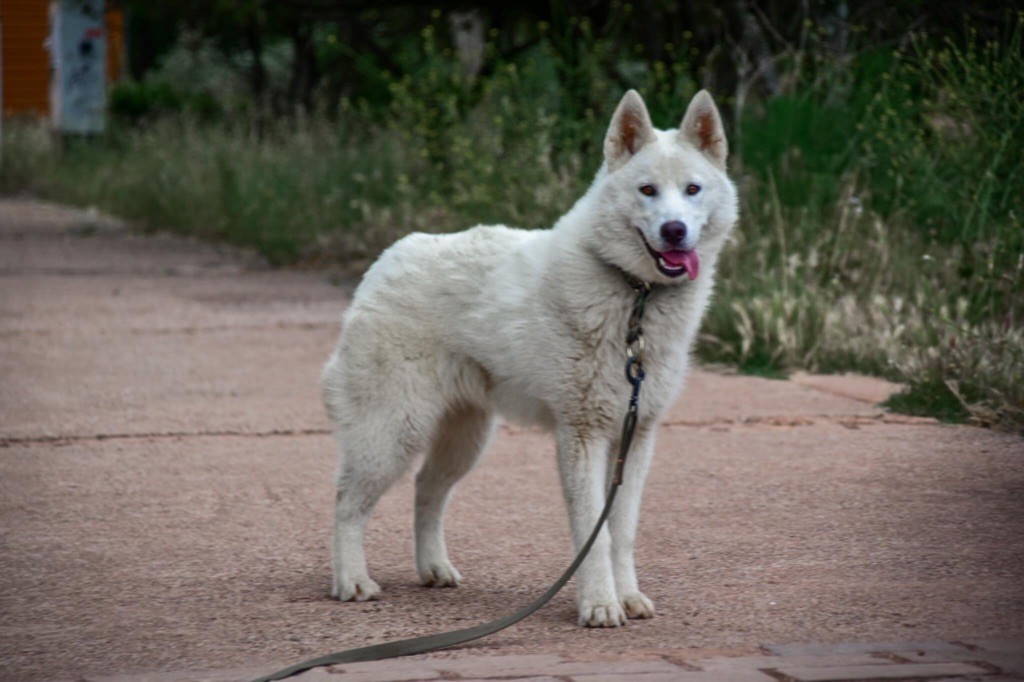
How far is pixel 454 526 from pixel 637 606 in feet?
4.49

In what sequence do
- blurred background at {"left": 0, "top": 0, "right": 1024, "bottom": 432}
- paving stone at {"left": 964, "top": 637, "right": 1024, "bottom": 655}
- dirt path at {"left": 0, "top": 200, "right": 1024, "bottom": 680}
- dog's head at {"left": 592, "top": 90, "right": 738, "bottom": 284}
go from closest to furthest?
1. paving stone at {"left": 964, "top": 637, "right": 1024, "bottom": 655}
2. dirt path at {"left": 0, "top": 200, "right": 1024, "bottom": 680}
3. dog's head at {"left": 592, "top": 90, "right": 738, "bottom": 284}
4. blurred background at {"left": 0, "top": 0, "right": 1024, "bottom": 432}

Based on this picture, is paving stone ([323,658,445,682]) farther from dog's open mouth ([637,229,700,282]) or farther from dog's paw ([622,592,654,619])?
dog's open mouth ([637,229,700,282])

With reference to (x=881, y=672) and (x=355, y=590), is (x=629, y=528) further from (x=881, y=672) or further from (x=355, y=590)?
(x=881, y=672)

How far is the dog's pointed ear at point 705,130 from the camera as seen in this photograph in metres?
4.48

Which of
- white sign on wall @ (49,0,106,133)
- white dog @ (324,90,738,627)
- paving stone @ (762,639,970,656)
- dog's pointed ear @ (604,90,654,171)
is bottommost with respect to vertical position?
paving stone @ (762,639,970,656)

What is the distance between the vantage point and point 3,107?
124 ft

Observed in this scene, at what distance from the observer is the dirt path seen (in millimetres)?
4164

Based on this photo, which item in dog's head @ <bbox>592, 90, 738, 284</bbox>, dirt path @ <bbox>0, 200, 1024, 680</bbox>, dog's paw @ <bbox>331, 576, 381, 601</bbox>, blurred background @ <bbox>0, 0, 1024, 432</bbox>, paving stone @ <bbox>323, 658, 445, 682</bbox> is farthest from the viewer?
blurred background @ <bbox>0, 0, 1024, 432</bbox>

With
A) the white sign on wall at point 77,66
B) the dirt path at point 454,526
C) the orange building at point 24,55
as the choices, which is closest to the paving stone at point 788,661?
the dirt path at point 454,526

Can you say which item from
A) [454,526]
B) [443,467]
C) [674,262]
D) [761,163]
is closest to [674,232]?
[674,262]

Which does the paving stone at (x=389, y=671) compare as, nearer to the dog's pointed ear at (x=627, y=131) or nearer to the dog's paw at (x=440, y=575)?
the dog's paw at (x=440, y=575)

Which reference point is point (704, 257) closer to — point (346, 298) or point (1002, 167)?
point (1002, 167)

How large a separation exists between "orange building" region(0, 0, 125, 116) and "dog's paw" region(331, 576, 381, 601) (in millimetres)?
35782

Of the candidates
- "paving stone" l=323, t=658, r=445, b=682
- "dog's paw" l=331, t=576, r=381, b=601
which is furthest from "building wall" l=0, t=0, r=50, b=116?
"paving stone" l=323, t=658, r=445, b=682
